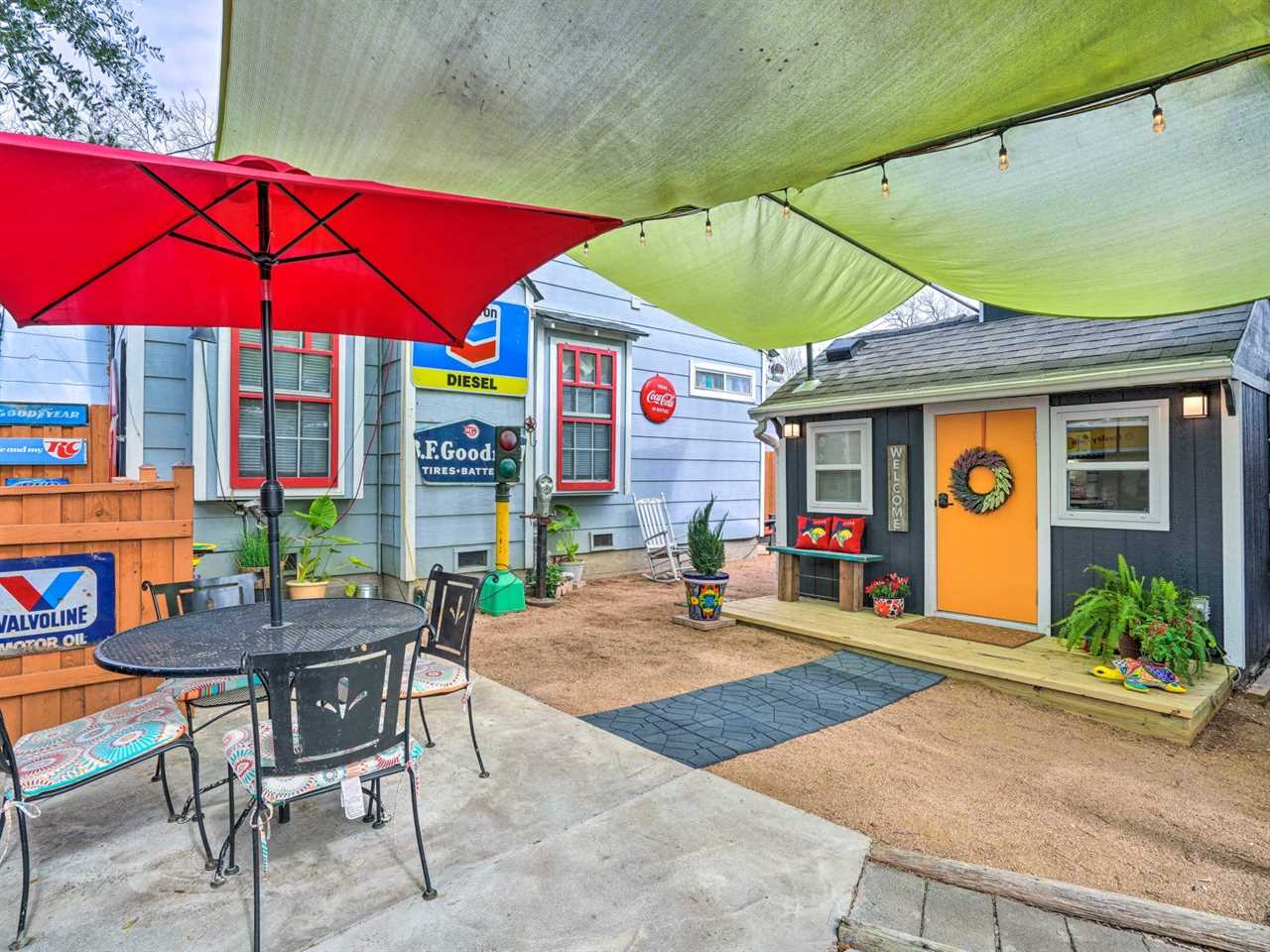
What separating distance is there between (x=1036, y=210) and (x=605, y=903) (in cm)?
310

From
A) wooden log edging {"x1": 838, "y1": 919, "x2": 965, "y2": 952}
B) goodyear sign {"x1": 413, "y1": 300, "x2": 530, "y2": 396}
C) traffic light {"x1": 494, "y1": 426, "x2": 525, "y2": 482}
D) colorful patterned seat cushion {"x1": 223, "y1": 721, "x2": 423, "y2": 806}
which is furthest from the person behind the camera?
goodyear sign {"x1": 413, "y1": 300, "x2": 530, "y2": 396}

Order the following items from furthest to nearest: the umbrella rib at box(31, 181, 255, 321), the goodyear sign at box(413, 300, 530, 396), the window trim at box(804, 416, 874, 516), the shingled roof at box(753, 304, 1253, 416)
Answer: the goodyear sign at box(413, 300, 530, 396) → the window trim at box(804, 416, 874, 516) → the shingled roof at box(753, 304, 1253, 416) → the umbrella rib at box(31, 181, 255, 321)

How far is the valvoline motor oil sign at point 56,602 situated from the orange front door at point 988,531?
5544 mm

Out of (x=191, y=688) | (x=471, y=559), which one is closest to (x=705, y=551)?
(x=471, y=559)

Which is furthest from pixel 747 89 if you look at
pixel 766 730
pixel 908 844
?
pixel 766 730

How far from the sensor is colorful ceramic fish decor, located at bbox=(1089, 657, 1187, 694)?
11.9ft

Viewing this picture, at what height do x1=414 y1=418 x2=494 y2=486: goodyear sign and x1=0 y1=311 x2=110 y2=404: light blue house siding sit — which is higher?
x1=0 y1=311 x2=110 y2=404: light blue house siding

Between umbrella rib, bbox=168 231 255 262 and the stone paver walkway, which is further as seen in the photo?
umbrella rib, bbox=168 231 255 262

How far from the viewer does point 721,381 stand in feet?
32.2

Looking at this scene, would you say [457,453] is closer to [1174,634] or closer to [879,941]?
[879,941]

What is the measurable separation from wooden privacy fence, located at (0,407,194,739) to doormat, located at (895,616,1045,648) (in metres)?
4.93

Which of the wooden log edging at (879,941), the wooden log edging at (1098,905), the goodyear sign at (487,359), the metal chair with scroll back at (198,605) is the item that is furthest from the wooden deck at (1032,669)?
the metal chair with scroll back at (198,605)

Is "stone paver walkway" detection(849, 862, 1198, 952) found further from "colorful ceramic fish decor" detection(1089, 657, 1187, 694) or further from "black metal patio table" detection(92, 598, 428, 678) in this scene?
"colorful ceramic fish decor" detection(1089, 657, 1187, 694)

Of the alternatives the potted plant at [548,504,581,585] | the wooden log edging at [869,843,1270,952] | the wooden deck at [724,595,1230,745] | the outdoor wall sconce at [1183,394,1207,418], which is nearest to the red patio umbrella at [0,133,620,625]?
the wooden log edging at [869,843,1270,952]
